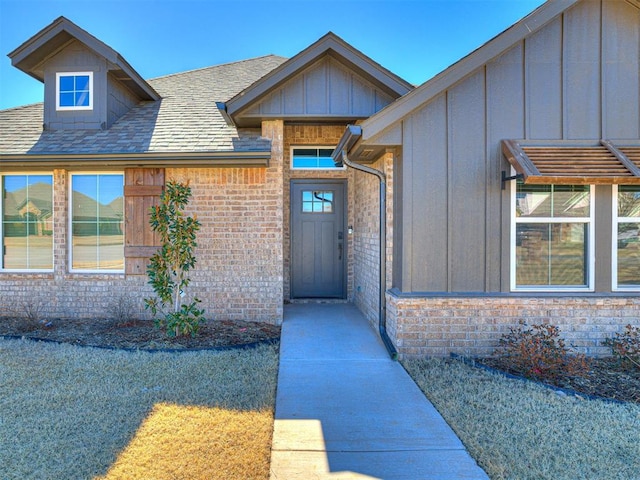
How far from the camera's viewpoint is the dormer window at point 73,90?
7.48m

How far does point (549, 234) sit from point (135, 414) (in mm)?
5186

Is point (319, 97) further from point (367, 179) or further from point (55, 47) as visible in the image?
point (55, 47)

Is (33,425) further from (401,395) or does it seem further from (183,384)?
(401,395)

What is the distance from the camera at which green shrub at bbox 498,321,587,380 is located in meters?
4.53

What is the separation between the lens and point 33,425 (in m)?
3.42

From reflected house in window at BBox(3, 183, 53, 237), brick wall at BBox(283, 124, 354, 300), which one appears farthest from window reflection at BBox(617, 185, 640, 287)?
reflected house in window at BBox(3, 183, 53, 237)

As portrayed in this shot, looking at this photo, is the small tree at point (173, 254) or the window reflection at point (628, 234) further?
the small tree at point (173, 254)

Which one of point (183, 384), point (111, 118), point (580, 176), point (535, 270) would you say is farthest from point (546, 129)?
point (111, 118)

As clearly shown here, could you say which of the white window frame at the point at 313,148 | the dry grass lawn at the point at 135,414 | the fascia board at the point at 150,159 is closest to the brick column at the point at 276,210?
the fascia board at the point at 150,159

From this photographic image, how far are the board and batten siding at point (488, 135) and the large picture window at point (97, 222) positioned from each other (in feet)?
16.4

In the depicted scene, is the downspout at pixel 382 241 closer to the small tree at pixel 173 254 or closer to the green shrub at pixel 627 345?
the small tree at pixel 173 254

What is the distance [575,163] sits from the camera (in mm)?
4766

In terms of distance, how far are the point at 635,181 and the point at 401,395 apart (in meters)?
3.63

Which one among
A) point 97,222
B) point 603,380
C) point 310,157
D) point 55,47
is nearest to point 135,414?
point 97,222
